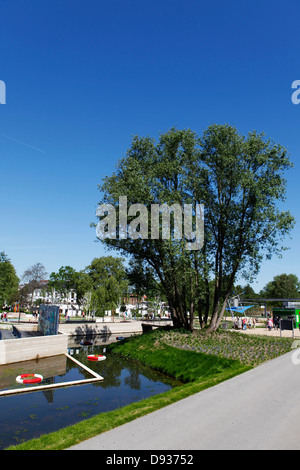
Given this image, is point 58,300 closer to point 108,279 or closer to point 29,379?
point 108,279

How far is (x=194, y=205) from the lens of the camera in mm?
25688

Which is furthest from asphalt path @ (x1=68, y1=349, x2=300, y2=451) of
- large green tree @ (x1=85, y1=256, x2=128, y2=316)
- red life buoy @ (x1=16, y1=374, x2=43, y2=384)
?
large green tree @ (x1=85, y1=256, x2=128, y2=316)

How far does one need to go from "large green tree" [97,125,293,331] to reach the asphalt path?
39.5ft

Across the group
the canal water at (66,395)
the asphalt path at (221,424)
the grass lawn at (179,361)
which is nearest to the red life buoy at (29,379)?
the canal water at (66,395)

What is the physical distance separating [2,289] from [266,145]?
157 ft

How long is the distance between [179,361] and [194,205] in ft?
39.3

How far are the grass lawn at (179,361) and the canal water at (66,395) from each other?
134cm

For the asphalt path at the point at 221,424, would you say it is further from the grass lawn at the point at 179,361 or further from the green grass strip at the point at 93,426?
the grass lawn at the point at 179,361

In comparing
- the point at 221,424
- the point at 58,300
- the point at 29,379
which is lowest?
the point at 29,379

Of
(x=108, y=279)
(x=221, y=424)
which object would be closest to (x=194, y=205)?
(x=221, y=424)

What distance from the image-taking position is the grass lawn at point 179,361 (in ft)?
28.8

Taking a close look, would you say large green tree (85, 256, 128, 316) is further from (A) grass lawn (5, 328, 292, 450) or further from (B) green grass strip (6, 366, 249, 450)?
(B) green grass strip (6, 366, 249, 450)

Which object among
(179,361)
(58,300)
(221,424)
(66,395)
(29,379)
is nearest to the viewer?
(221,424)
